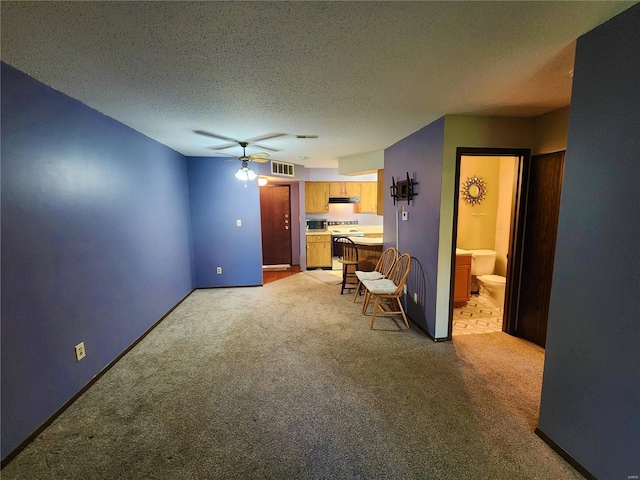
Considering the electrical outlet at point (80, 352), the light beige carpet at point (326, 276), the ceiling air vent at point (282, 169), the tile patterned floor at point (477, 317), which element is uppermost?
the ceiling air vent at point (282, 169)

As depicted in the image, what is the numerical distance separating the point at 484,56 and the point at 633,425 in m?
1.91

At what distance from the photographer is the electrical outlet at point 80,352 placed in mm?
2141

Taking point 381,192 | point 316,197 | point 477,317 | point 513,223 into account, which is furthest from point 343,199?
point 513,223

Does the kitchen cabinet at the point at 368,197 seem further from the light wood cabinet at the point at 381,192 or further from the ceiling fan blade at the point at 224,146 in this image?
the ceiling fan blade at the point at 224,146

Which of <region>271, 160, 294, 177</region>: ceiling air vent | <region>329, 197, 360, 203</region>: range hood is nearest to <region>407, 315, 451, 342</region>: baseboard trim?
<region>271, 160, 294, 177</region>: ceiling air vent

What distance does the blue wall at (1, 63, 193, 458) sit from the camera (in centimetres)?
164

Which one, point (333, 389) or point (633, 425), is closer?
point (633, 425)

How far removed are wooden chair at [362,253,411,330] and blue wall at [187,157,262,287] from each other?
2283 mm

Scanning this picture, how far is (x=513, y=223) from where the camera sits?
299 centimetres

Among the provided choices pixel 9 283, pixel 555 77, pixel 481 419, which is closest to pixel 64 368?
pixel 9 283

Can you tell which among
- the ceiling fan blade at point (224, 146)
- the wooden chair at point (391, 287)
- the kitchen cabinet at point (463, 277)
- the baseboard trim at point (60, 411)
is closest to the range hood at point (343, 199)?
the wooden chair at point (391, 287)

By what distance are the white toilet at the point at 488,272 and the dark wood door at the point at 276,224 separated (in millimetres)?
3997

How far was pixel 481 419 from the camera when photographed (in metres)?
1.88

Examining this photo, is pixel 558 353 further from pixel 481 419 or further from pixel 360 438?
pixel 360 438
